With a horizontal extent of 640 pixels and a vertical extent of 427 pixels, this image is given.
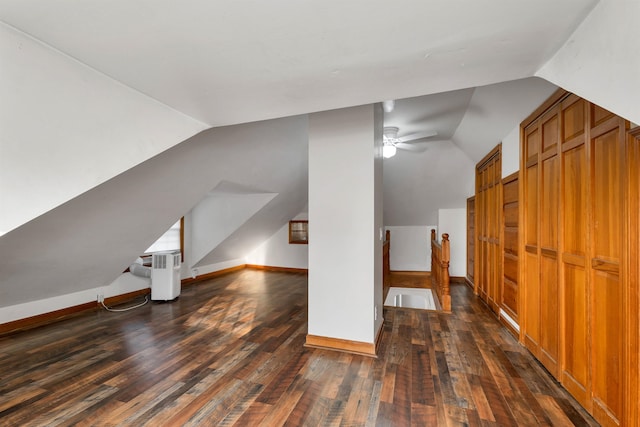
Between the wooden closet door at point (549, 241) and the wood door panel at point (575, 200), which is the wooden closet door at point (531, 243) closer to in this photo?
the wooden closet door at point (549, 241)

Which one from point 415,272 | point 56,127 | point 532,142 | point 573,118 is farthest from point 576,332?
point 415,272

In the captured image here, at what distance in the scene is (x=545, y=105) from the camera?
7.75 ft

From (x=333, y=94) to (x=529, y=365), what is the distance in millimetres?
2655

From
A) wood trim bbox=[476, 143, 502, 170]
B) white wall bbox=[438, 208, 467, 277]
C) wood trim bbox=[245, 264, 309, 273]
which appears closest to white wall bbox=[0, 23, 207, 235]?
wood trim bbox=[476, 143, 502, 170]

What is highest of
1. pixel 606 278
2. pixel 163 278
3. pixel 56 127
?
pixel 56 127

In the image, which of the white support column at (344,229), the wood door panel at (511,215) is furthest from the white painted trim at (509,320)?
the white support column at (344,229)

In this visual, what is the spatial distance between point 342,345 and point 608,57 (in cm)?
257

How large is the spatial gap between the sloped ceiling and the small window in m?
2.56

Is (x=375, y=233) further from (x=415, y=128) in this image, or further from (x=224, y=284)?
(x=224, y=284)

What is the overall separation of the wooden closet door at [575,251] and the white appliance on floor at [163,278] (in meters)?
4.61

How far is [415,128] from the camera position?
4.00 metres

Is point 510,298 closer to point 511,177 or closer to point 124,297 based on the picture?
point 511,177

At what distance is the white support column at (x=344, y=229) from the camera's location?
8.68 feet

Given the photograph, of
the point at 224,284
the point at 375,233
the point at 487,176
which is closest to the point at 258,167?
the point at 375,233
